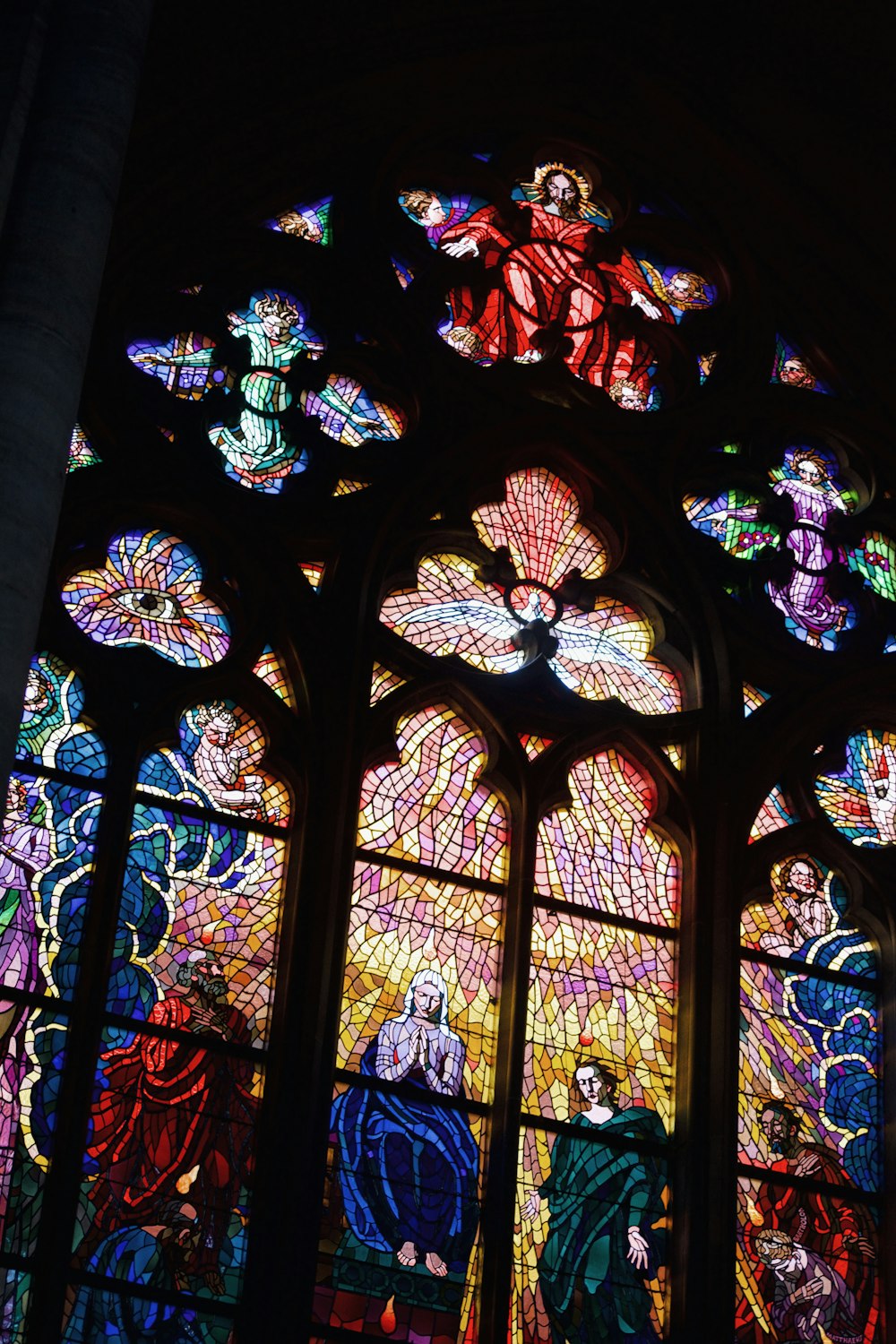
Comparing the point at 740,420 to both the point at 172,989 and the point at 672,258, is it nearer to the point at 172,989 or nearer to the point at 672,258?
the point at 672,258

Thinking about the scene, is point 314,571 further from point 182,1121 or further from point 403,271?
point 182,1121

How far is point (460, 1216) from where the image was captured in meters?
9.41

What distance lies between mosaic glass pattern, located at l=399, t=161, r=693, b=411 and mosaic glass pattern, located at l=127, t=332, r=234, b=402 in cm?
115

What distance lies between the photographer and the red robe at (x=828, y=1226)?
9773mm

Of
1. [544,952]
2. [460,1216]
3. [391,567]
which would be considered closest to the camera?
[460,1216]

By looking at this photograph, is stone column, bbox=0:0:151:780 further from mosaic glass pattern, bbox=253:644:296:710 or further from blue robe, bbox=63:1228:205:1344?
blue robe, bbox=63:1228:205:1344

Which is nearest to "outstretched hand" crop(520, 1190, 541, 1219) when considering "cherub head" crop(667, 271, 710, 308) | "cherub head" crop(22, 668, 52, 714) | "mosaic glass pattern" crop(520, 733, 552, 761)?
"mosaic glass pattern" crop(520, 733, 552, 761)

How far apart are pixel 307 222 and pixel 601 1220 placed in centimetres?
478

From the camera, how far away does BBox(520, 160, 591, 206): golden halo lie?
12.5 meters

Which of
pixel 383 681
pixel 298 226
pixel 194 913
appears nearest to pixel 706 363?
pixel 298 226

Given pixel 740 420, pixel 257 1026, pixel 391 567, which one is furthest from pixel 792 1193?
pixel 740 420

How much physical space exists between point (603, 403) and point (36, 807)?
11.4ft

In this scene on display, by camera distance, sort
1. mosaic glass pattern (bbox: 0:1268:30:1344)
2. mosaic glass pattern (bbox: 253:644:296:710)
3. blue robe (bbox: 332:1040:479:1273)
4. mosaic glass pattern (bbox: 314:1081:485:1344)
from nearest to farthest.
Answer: mosaic glass pattern (bbox: 0:1268:30:1344), mosaic glass pattern (bbox: 314:1081:485:1344), blue robe (bbox: 332:1040:479:1273), mosaic glass pattern (bbox: 253:644:296:710)

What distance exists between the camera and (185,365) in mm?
11086
